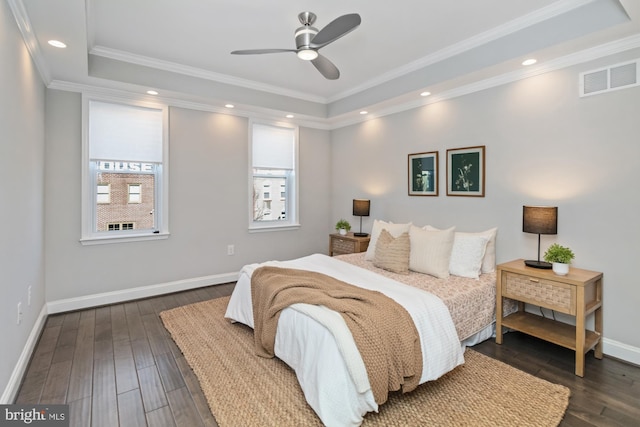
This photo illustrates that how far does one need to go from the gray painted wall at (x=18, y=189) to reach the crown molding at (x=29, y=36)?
0.17 ft

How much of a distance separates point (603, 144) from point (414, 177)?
1897 mm

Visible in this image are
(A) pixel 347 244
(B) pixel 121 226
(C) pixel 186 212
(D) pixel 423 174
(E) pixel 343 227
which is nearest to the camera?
(B) pixel 121 226

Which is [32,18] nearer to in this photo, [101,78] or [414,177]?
[101,78]

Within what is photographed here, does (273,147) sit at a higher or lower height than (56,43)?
lower

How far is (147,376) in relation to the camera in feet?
7.63

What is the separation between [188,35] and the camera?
2.99 meters

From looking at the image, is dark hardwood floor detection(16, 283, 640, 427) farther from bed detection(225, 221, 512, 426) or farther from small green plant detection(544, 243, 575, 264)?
small green plant detection(544, 243, 575, 264)

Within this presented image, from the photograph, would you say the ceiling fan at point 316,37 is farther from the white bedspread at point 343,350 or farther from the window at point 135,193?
the window at point 135,193

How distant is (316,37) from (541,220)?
2388 millimetres

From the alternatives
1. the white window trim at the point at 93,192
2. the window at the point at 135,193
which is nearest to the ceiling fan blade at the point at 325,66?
the white window trim at the point at 93,192

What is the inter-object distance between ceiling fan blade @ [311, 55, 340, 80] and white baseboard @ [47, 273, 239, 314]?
3.09 m

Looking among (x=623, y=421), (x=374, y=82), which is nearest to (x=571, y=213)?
(x=623, y=421)

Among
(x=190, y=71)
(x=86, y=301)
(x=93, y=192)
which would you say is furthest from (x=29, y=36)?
(x=86, y=301)

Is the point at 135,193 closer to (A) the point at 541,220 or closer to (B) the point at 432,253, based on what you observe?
(B) the point at 432,253
